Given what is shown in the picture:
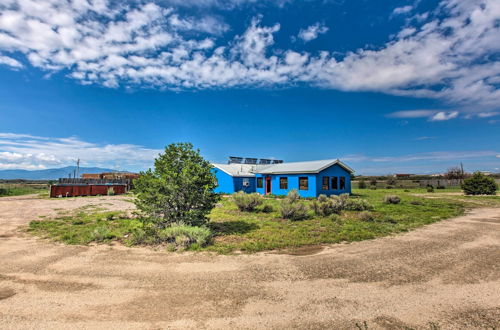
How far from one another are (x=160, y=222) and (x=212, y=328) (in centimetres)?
645

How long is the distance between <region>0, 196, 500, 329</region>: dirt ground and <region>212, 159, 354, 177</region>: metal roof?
1639 centimetres

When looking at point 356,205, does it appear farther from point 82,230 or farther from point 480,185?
point 480,185

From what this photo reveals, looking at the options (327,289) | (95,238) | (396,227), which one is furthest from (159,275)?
(396,227)

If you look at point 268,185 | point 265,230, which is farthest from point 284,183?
point 265,230

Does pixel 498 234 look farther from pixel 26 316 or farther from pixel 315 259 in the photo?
pixel 26 316

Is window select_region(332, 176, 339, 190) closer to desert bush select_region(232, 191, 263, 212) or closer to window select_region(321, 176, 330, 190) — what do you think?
window select_region(321, 176, 330, 190)

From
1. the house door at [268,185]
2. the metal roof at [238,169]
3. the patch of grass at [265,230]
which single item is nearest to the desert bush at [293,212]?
the patch of grass at [265,230]

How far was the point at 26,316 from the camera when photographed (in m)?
3.87

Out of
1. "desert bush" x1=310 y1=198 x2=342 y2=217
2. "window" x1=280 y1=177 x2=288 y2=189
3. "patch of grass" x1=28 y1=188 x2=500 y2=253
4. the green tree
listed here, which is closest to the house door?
"window" x1=280 y1=177 x2=288 y2=189

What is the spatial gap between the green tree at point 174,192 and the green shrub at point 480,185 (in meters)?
32.4

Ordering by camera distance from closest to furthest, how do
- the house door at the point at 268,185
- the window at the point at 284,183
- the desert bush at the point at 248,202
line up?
the desert bush at the point at 248,202
the window at the point at 284,183
the house door at the point at 268,185

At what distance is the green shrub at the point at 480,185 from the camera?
27781 millimetres

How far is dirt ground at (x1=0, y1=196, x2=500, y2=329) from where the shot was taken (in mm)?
3803

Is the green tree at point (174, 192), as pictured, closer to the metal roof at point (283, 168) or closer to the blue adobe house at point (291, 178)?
the blue adobe house at point (291, 178)
